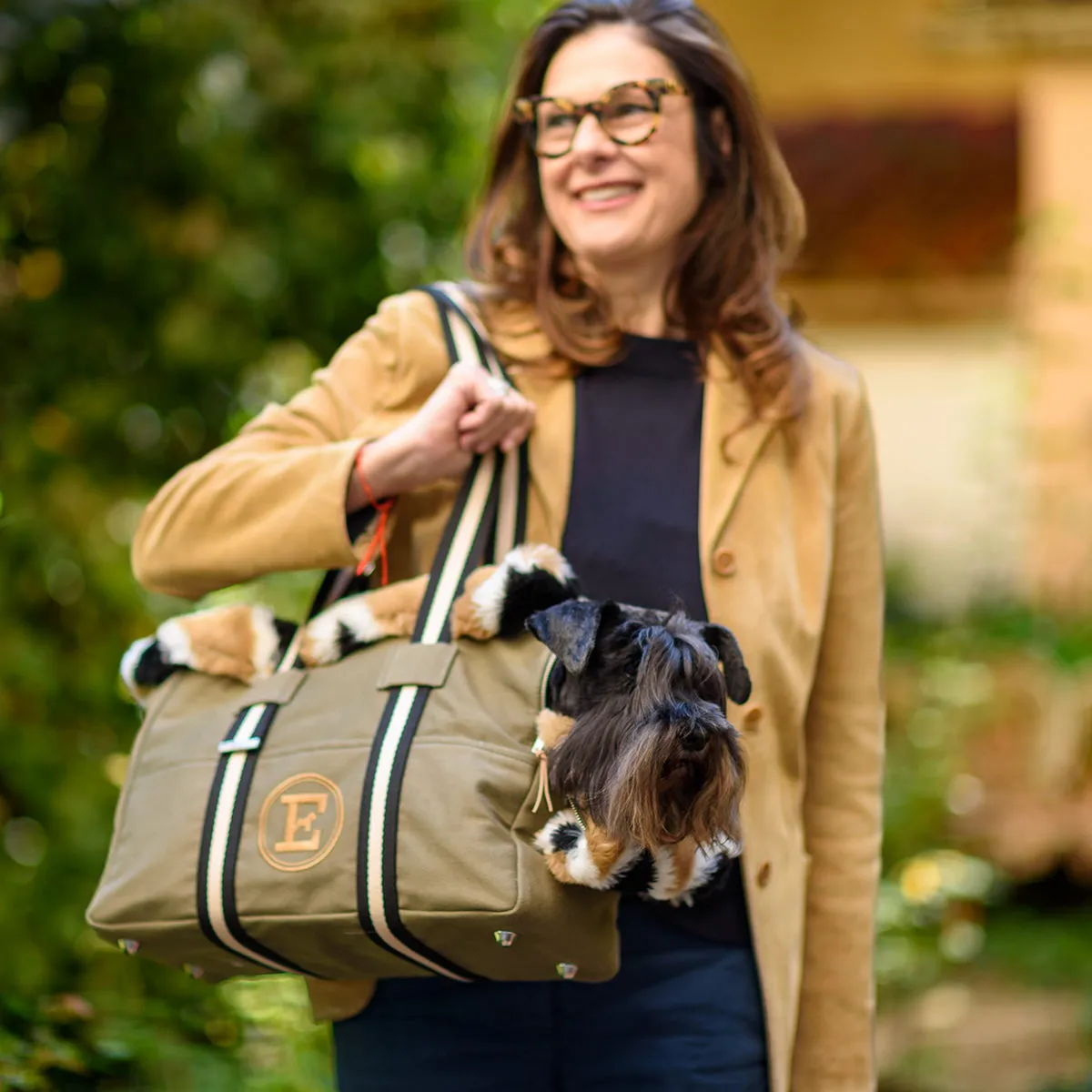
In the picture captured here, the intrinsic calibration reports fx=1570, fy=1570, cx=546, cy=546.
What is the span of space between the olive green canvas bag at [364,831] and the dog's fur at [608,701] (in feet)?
0.11

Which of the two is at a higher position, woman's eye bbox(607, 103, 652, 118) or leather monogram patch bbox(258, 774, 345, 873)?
woman's eye bbox(607, 103, 652, 118)

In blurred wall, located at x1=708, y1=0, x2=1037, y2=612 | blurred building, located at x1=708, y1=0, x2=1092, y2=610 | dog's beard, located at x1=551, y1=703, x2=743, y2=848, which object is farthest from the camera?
blurred wall, located at x1=708, y1=0, x2=1037, y2=612

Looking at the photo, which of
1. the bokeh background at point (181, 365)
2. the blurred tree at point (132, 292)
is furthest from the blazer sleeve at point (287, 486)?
the blurred tree at point (132, 292)

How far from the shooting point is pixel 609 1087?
2018 millimetres

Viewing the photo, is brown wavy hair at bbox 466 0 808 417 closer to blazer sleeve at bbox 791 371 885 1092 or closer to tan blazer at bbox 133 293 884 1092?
tan blazer at bbox 133 293 884 1092

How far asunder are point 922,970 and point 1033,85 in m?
4.36

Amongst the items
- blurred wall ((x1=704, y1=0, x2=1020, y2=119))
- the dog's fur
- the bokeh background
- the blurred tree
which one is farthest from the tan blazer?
blurred wall ((x1=704, y1=0, x2=1020, y2=119))

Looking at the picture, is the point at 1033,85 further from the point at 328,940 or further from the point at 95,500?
the point at 328,940

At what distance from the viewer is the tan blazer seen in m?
2.02

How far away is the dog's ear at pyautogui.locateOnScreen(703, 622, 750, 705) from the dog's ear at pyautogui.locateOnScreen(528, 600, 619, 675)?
12cm

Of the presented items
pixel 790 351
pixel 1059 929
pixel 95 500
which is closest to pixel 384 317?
pixel 790 351

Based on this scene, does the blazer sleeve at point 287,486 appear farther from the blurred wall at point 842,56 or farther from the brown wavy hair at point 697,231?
the blurred wall at point 842,56

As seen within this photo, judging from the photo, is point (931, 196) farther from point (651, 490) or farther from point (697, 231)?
point (651, 490)

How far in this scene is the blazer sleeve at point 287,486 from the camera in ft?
6.50
